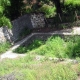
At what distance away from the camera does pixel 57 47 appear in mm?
16344

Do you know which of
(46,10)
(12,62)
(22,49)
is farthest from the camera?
(46,10)

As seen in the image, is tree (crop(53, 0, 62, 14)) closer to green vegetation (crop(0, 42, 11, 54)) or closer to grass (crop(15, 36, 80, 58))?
grass (crop(15, 36, 80, 58))

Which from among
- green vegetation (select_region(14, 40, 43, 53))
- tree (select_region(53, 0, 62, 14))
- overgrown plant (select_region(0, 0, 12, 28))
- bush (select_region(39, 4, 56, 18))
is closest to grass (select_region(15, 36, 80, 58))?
green vegetation (select_region(14, 40, 43, 53))

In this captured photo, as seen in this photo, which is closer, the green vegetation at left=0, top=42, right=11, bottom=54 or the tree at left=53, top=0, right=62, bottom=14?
the green vegetation at left=0, top=42, right=11, bottom=54

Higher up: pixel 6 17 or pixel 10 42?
pixel 6 17

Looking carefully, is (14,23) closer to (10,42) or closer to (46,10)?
(10,42)

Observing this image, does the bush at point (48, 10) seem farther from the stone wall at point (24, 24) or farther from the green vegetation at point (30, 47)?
the green vegetation at point (30, 47)

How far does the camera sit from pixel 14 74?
11.8 m

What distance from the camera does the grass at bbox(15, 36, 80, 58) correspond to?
618 inches

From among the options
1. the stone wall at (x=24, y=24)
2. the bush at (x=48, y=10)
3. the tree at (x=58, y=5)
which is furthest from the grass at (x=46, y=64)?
the bush at (x=48, y=10)

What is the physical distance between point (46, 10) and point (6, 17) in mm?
3898

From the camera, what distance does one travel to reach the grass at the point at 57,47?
15.7 metres

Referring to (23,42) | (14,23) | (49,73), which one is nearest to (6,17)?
(14,23)

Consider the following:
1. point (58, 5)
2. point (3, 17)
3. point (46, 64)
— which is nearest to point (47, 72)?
point (46, 64)
